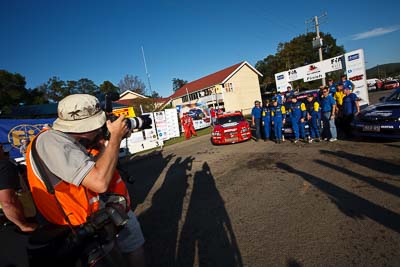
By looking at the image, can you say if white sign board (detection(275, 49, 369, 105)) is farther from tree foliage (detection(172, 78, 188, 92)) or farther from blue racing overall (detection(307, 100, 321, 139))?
tree foliage (detection(172, 78, 188, 92))

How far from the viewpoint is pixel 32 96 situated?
25.0 meters

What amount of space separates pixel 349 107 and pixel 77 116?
8.59m

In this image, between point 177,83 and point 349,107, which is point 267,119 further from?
point 177,83

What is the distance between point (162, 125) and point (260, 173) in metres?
10.2

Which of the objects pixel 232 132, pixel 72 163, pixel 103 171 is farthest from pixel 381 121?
pixel 72 163

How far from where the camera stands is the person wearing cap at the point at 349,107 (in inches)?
294

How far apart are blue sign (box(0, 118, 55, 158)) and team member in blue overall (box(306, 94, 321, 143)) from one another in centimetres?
1080

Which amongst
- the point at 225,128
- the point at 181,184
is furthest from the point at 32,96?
the point at 181,184

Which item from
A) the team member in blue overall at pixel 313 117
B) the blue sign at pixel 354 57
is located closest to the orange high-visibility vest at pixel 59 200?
the team member in blue overall at pixel 313 117

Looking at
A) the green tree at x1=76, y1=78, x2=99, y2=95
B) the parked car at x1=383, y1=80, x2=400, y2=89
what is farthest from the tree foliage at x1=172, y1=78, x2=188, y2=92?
the parked car at x1=383, y1=80, x2=400, y2=89

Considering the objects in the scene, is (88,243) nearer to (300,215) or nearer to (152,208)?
(300,215)

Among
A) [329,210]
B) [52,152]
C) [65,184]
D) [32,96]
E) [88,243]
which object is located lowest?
[329,210]

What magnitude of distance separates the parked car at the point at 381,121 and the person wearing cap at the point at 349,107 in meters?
0.67

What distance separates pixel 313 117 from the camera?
25.1ft
